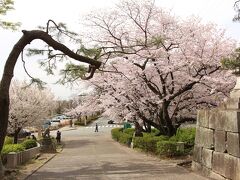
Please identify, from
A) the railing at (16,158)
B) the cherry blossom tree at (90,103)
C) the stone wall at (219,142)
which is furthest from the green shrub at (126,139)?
the stone wall at (219,142)

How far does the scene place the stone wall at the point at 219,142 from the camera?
957cm

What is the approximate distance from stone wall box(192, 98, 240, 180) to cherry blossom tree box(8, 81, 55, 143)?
1973 centimetres

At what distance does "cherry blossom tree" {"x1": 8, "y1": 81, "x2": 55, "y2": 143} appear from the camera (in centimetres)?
3219

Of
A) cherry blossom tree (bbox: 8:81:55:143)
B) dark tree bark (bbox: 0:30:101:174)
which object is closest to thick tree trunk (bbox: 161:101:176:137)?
dark tree bark (bbox: 0:30:101:174)

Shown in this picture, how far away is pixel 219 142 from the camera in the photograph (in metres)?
10.6

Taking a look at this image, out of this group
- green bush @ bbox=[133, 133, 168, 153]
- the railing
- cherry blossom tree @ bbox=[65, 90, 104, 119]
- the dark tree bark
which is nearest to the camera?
the dark tree bark

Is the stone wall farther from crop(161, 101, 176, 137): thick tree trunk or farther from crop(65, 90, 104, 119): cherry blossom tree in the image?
crop(65, 90, 104, 119): cherry blossom tree

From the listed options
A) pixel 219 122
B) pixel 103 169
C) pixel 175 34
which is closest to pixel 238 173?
pixel 219 122

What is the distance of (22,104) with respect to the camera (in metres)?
33.4

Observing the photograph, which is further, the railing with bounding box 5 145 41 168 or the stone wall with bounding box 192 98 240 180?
the railing with bounding box 5 145 41 168

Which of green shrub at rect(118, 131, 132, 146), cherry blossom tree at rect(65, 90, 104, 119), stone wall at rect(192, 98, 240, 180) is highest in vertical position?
cherry blossom tree at rect(65, 90, 104, 119)

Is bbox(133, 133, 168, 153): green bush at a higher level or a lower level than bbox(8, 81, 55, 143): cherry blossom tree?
lower

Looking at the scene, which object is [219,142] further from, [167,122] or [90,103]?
[90,103]

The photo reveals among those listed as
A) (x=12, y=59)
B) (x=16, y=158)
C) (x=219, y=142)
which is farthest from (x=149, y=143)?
(x=219, y=142)
